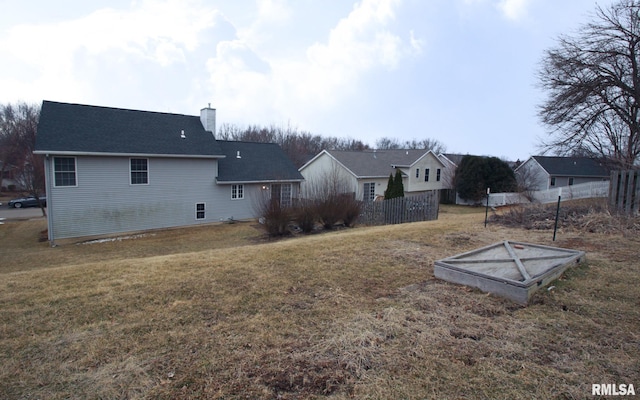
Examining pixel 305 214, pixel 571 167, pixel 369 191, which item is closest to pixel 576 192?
pixel 369 191

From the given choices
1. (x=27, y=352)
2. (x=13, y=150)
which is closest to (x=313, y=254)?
(x=27, y=352)

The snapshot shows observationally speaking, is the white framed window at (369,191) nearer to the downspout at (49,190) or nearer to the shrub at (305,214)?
the shrub at (305,214)

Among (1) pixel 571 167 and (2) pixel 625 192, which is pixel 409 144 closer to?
(1) pixel 571 167

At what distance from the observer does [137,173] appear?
55.8 ft

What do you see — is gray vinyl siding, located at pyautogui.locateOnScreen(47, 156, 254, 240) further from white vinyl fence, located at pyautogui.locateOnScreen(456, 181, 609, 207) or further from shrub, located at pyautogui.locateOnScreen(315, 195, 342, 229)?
white vinyl fence, located at pyautogui.locateOnScreen(456, 181, 609, 207)

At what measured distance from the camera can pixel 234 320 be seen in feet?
12.4

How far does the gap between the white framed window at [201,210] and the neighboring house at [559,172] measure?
3237 centimetres

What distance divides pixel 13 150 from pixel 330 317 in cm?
4670

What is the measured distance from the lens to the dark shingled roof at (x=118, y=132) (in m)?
15.1

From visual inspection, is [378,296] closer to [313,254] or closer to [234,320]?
[234,320]

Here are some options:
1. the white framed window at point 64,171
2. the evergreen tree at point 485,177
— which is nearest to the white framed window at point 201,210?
the white framed window at point 64,171

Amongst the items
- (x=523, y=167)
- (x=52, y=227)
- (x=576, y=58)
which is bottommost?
(x=52, y=227)

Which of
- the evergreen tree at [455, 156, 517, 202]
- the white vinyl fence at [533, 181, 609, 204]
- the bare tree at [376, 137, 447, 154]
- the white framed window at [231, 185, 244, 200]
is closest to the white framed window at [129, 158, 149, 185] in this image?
the white framed window at [231, 185, 244, 200]

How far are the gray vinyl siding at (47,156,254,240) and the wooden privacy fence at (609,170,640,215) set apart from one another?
17.2 meters
